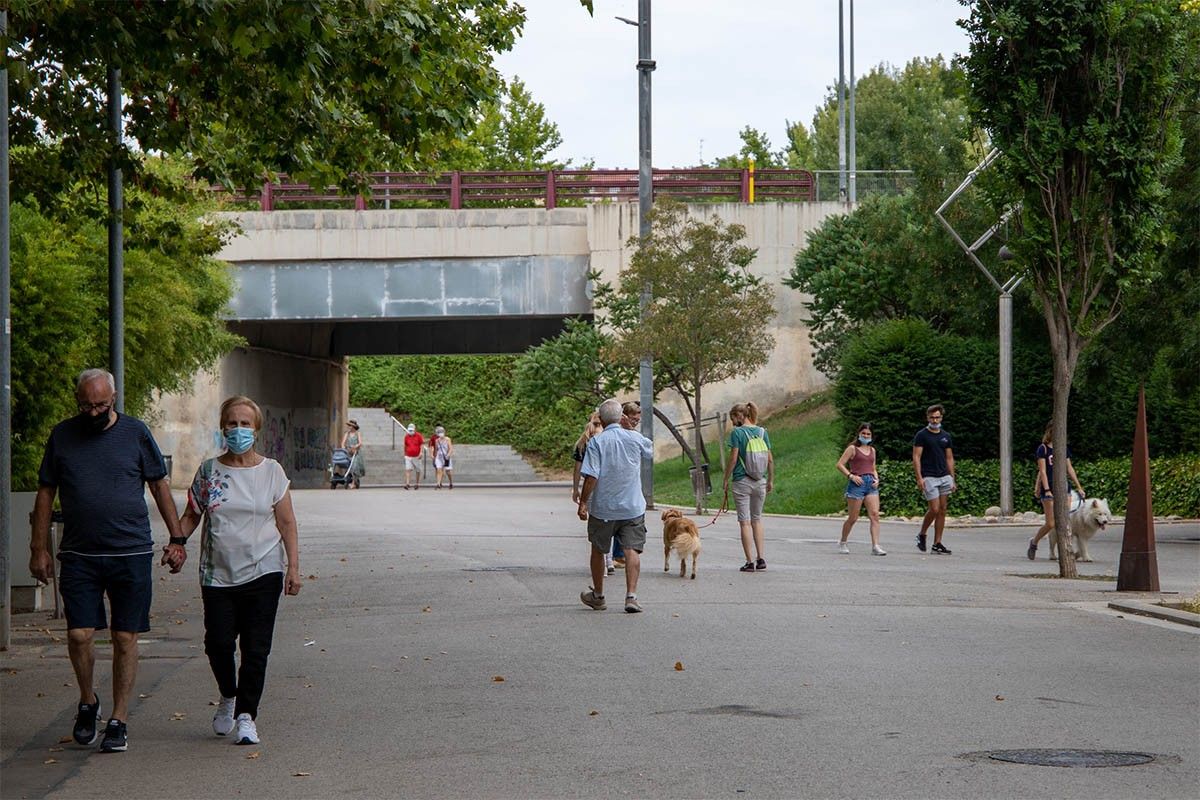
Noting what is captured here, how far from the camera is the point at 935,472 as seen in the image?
2180cm

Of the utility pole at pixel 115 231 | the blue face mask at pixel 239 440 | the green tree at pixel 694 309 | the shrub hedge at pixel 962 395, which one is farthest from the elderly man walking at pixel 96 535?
the shrub hedge at pixel 962 395

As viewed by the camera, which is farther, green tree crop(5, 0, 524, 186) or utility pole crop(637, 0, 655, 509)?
utility pole crop(637, 0, 655, 509)

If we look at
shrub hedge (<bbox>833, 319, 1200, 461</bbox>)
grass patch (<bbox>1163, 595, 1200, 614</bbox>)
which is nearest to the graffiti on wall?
shrub hedge (<bbox>833, 319, 1200, 461</bbox>)

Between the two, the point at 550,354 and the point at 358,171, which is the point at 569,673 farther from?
the point at 550,354

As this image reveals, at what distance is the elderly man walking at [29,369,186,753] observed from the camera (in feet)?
26.3

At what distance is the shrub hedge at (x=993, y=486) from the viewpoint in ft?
98.9

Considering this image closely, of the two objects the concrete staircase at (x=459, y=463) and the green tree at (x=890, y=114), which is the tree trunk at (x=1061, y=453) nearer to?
the concrete staircase at (x=459, y=463)

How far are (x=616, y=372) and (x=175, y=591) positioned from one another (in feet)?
80.3

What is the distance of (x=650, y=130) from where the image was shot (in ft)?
109

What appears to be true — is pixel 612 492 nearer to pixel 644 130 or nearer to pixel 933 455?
pixel 933 455

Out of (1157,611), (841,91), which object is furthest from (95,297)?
(841,91)

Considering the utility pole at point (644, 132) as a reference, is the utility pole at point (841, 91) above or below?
above

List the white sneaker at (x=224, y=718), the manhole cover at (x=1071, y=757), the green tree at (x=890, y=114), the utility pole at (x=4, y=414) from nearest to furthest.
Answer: the manhole cover at (x=1071, y=757) < the white sneaker at (x=224, y=718) < the utility pole at (x=4, y=414) < the green tree at (x=890, y=114)

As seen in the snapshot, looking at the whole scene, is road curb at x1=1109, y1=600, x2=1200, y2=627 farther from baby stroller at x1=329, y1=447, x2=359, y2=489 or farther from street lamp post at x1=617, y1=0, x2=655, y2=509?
baby stroller at x1=329, y1=447, x2=359, y2=489
